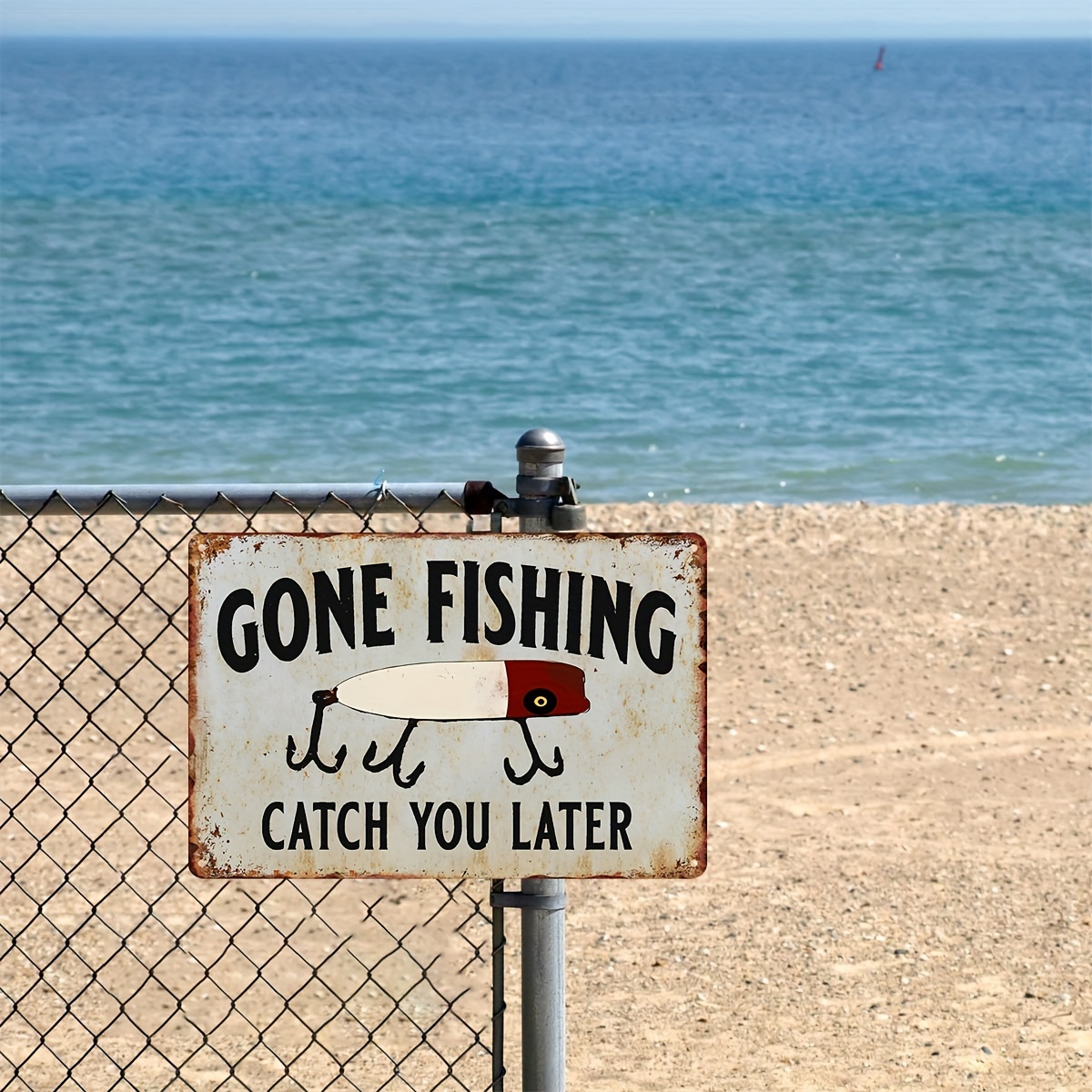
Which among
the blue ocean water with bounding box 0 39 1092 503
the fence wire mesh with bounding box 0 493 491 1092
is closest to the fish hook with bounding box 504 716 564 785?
the fence wire mesh with bounding box 0 493 491 1092

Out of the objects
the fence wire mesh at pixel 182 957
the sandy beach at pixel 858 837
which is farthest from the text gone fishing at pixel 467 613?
the sandy beach at pixel 858 837

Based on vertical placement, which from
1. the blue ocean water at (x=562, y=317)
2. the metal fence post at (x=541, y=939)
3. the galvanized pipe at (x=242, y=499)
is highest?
the blue ocean water at (x=562, y=317)

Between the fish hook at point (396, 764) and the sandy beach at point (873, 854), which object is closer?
the fish hook at point (396, 764)

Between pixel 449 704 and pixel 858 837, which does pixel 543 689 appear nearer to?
pixel 449 704

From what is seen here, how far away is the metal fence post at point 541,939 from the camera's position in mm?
2604

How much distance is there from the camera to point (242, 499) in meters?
2.82

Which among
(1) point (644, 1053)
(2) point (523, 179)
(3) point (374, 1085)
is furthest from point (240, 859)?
(2) point (523, 179)

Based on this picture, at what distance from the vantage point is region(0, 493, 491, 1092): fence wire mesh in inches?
165

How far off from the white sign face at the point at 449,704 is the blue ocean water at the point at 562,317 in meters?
10.9

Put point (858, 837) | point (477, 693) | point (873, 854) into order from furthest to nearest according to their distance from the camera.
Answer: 1. point (858, 837)
2. point (873, 854)
3. point (477, 693)

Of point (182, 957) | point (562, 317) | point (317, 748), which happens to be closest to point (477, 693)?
point (317, 748)

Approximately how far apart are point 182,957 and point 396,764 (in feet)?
8.70

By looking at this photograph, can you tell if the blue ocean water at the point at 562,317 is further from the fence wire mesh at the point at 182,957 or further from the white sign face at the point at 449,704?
the white sign face at the point at 449,704

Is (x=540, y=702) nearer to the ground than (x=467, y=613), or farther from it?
nearer to the ground
